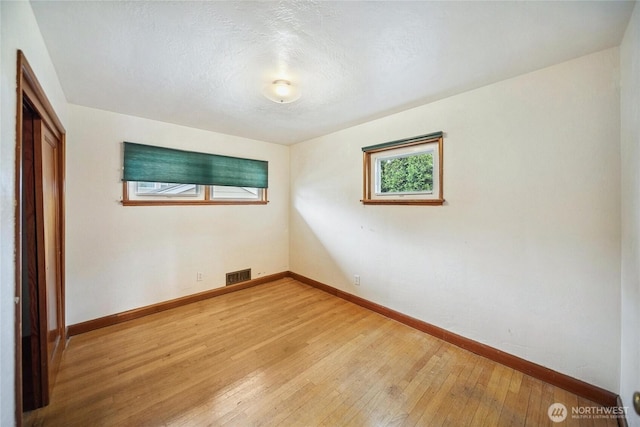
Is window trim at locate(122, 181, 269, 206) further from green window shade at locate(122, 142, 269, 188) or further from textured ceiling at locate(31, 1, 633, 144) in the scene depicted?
textured ceiling at locate(31, 1, 633, 144)

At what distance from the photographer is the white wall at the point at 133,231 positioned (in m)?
2.45

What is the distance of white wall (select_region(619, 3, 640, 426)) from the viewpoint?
126 cm

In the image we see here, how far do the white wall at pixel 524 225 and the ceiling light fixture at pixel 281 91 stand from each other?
4.01 feet

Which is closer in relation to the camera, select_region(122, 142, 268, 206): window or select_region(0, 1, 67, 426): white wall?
select_region(0, 1, 67, 426): white wall

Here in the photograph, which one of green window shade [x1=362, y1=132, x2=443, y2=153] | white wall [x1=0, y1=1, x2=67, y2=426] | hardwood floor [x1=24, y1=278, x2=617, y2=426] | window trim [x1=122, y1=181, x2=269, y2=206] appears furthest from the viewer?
window trim [x1=122, y1=181, x2=269, y2=206]

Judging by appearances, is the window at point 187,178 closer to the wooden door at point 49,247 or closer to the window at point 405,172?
the wooden door at point 49,247

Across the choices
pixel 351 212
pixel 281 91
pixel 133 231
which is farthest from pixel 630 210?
pixel 133 231

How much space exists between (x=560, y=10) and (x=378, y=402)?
2545mm

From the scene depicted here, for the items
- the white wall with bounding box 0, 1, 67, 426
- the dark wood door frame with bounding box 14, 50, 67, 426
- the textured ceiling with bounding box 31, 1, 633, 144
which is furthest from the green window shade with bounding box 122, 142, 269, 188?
the white wall with bounding box 0, 1, 67, 426

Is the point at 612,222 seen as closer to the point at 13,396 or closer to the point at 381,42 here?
the point at 381,42

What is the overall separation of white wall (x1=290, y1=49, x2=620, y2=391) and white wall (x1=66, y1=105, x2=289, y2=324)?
2154mm

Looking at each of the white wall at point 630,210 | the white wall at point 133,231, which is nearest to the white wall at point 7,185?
the white wall at point 133,231

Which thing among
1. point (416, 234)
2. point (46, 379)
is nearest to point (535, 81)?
point (416, 234)

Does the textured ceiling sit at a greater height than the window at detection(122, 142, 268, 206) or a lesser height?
greater
